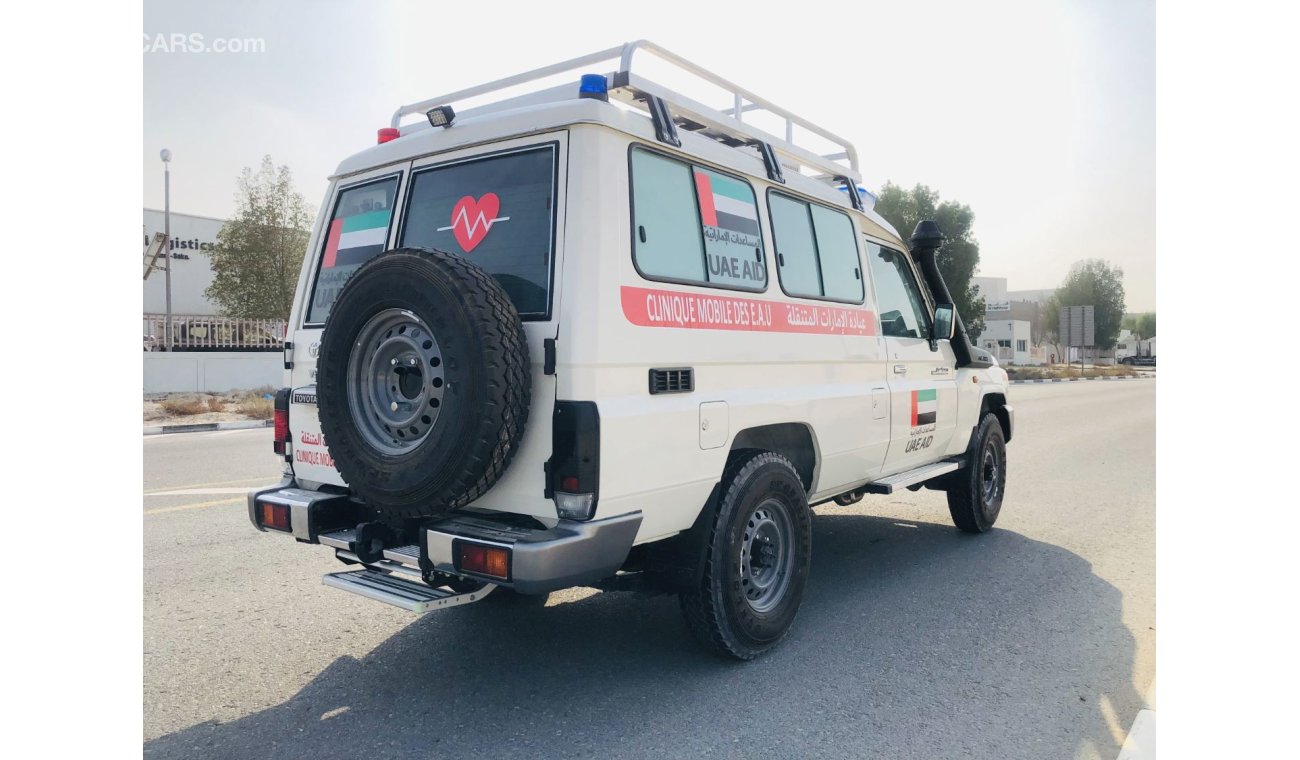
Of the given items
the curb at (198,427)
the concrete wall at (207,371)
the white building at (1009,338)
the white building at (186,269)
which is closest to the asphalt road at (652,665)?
the curb at (198,427)

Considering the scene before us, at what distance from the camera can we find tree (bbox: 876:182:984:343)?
40.4 meters

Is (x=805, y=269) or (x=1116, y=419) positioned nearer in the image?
(x=805, y=269)

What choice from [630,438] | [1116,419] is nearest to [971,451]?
[630,438]

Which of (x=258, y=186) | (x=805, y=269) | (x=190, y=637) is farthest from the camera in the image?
(x=258, y=186)

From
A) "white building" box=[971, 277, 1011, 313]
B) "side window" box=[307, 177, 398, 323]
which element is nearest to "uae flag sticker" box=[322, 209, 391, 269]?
"side window" box=[307, 177, 398, 323]

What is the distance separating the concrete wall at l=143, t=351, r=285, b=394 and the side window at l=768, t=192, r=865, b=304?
1737 cm

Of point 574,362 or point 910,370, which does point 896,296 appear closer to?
point 910,370

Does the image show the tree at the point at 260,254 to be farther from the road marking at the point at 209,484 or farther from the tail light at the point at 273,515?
the tail light at the point at 273,515

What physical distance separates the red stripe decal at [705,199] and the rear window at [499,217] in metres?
0.78

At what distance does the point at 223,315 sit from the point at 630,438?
91.3 ft

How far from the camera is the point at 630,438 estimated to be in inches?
130

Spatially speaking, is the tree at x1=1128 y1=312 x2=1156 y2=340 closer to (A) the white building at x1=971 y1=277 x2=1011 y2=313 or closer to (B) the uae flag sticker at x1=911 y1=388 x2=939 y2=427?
(B) the uae flag sticker at x1=911 y1=388 x2=939 y2=427

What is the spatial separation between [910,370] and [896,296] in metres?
0.51

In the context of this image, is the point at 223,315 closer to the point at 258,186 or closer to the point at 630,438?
the point at 258,186
